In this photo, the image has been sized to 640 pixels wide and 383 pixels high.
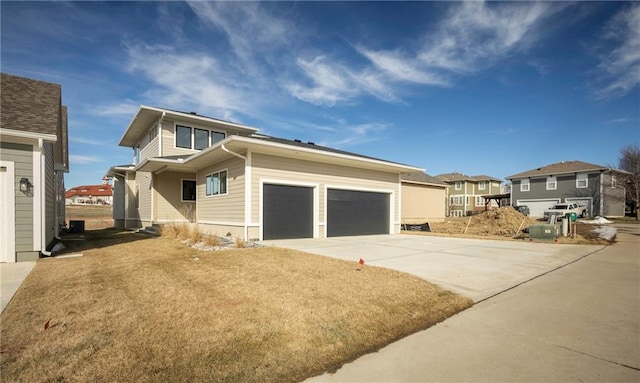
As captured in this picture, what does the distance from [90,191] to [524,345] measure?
91853 millimetres

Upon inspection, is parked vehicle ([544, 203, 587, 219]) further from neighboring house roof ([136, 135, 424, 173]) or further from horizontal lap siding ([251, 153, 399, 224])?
horizontal lap siding ([251, 153, 399, 224])

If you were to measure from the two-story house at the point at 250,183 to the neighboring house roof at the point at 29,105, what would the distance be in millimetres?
4058

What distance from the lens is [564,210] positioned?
88.6ft

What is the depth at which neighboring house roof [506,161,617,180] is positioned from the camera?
32.8 meters

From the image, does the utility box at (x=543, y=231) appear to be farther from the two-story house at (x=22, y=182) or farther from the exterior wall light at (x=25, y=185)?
the exterior wall light at (x=25, y=185)

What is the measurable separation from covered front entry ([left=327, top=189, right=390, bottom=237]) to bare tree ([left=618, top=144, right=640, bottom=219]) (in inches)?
1316

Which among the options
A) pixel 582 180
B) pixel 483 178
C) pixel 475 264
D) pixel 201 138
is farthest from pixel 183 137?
pixel 483 178

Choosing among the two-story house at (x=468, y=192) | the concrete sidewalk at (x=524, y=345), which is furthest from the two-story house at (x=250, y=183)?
the two-story house at (x=468, y=192)

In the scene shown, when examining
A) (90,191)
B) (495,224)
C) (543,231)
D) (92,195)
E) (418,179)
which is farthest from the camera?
(90,191)

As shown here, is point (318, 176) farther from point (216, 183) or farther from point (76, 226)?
point (76, 226)

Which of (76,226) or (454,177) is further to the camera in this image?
(454,177)

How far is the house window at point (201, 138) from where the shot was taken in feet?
54.0

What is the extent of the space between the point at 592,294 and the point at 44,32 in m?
15.2

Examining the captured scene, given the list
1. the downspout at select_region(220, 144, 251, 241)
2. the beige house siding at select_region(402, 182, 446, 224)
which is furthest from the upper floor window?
the beige house siding at select_region(402, 182, 446, 224)
